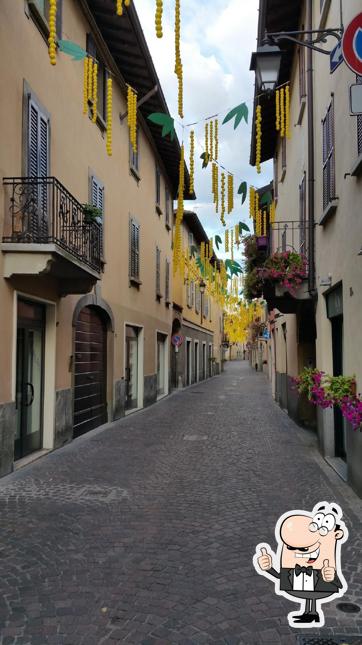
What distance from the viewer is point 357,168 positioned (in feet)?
20.0

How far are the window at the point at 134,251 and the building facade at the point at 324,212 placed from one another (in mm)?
4517

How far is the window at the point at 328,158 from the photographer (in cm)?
795

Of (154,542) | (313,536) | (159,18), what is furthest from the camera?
(154,542)

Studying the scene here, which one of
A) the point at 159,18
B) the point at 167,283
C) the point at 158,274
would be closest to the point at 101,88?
the point at 158,274

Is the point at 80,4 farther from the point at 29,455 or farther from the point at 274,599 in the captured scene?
the point at 274,599

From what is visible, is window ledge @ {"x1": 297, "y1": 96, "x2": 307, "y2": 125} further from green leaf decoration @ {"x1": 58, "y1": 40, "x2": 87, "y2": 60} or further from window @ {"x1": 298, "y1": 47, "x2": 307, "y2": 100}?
green leaf decoration @ {"x1": 58, "y1": 40, "x2": 87, "y2": 60}

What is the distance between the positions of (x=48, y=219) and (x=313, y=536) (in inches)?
286

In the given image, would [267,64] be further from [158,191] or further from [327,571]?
[158,191]

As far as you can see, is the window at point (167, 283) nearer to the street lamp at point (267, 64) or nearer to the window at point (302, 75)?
the window at point (302, 75)

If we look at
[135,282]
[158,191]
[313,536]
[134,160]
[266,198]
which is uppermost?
[158,191]

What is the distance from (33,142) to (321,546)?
303 inches

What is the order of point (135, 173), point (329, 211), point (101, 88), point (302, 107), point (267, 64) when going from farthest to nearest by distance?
point (135, 173) < point (101, 88) < point (302, 107) < point (329, 211) < point (267, 64)

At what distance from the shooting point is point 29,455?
28.1 ft

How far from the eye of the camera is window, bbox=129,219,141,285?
15.1 meters
